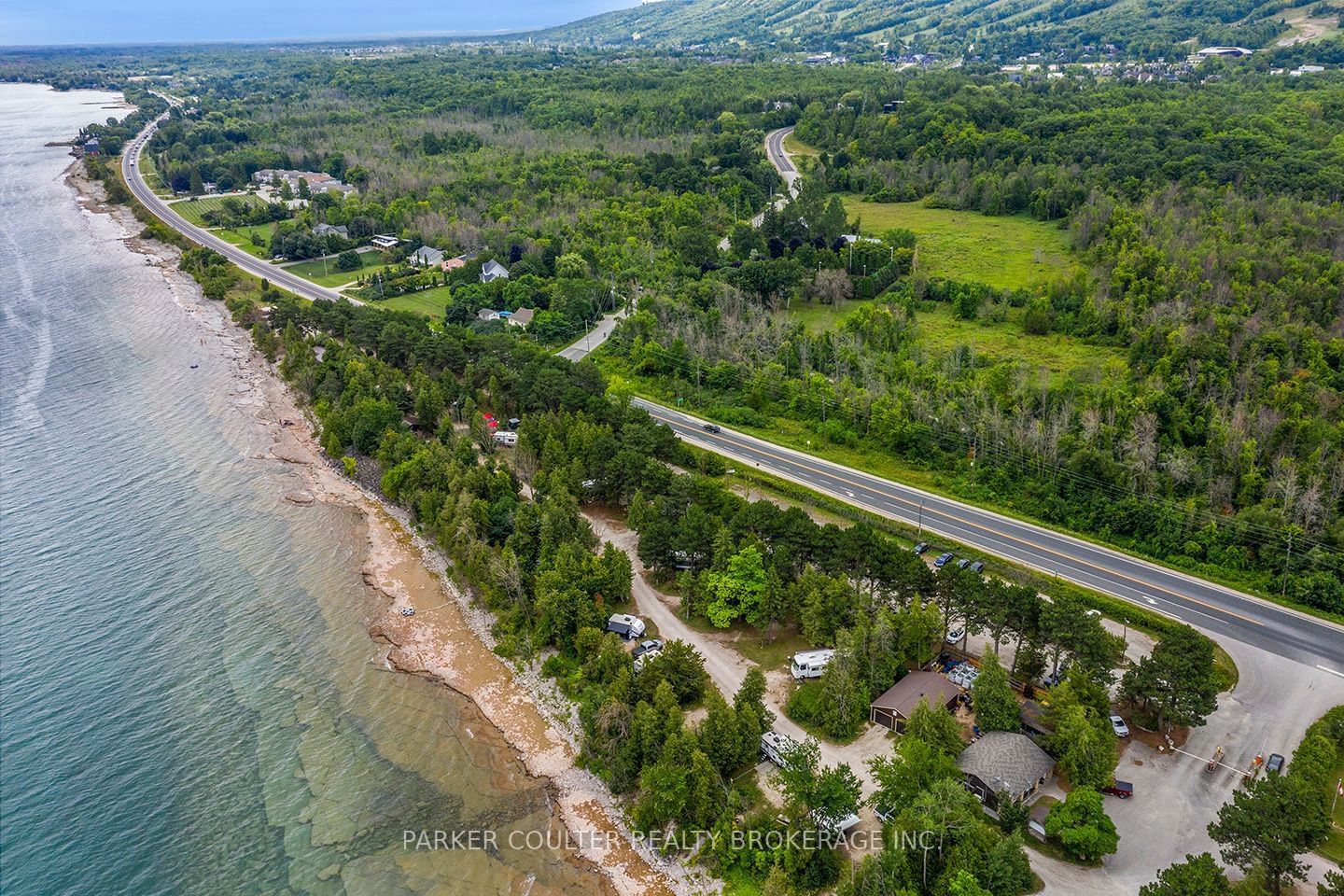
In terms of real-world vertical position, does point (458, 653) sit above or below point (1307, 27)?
below

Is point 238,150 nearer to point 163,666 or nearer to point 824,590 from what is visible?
point 163,666

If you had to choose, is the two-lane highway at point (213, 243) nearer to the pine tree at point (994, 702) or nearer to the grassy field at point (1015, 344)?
the grassy field at point (1015, 344)

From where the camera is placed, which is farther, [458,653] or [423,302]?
[423,302]

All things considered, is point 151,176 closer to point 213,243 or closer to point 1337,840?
point 213,243

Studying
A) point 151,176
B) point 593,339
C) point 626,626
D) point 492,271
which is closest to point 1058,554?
point 626,626

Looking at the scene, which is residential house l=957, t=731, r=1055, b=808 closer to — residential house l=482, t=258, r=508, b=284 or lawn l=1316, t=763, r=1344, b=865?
lawn l=1316, t=763, r=1344, b=865

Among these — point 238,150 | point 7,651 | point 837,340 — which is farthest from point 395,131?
point 7,651
